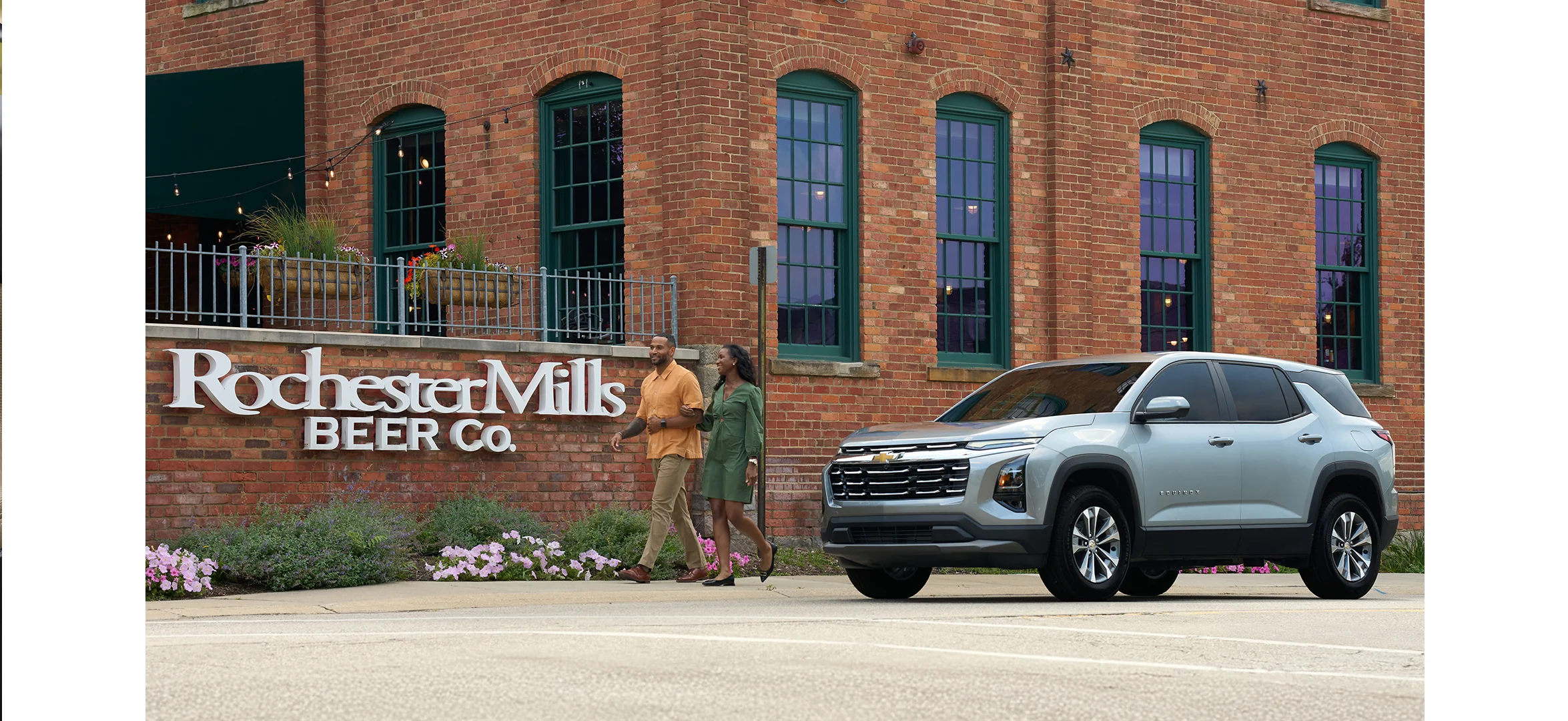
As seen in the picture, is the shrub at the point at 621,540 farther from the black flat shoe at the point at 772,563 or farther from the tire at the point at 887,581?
the tire at the point at 887,581

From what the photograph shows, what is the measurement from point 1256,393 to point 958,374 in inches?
226

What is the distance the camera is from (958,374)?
62.2ft

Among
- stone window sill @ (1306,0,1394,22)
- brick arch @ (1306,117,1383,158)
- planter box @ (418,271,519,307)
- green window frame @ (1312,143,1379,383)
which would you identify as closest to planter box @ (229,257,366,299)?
planter box @ (418,271,519,307)

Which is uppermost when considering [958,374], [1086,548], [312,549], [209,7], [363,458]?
[209,7]

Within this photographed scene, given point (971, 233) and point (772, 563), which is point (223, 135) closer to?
point (971, 233)

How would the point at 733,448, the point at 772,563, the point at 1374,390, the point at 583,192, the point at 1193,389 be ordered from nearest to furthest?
the point at 1193,389, the point at 733,448, the point at 772,563, the point at 583,192, the point at 1374,390

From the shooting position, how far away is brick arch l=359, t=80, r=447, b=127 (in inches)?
768

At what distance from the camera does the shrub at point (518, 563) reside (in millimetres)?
14922

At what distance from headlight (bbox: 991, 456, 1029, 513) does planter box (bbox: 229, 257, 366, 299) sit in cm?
685

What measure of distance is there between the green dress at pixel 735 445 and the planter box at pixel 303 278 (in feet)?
13.7

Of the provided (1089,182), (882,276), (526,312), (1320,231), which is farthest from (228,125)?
(1320,231)

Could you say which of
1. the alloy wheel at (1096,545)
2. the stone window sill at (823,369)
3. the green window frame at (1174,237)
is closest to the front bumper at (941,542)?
the alloy wheel at (1096,545)

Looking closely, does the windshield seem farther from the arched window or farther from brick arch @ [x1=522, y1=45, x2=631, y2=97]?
the arched window

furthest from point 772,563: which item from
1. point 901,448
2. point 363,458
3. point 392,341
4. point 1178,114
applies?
point 1178,114
